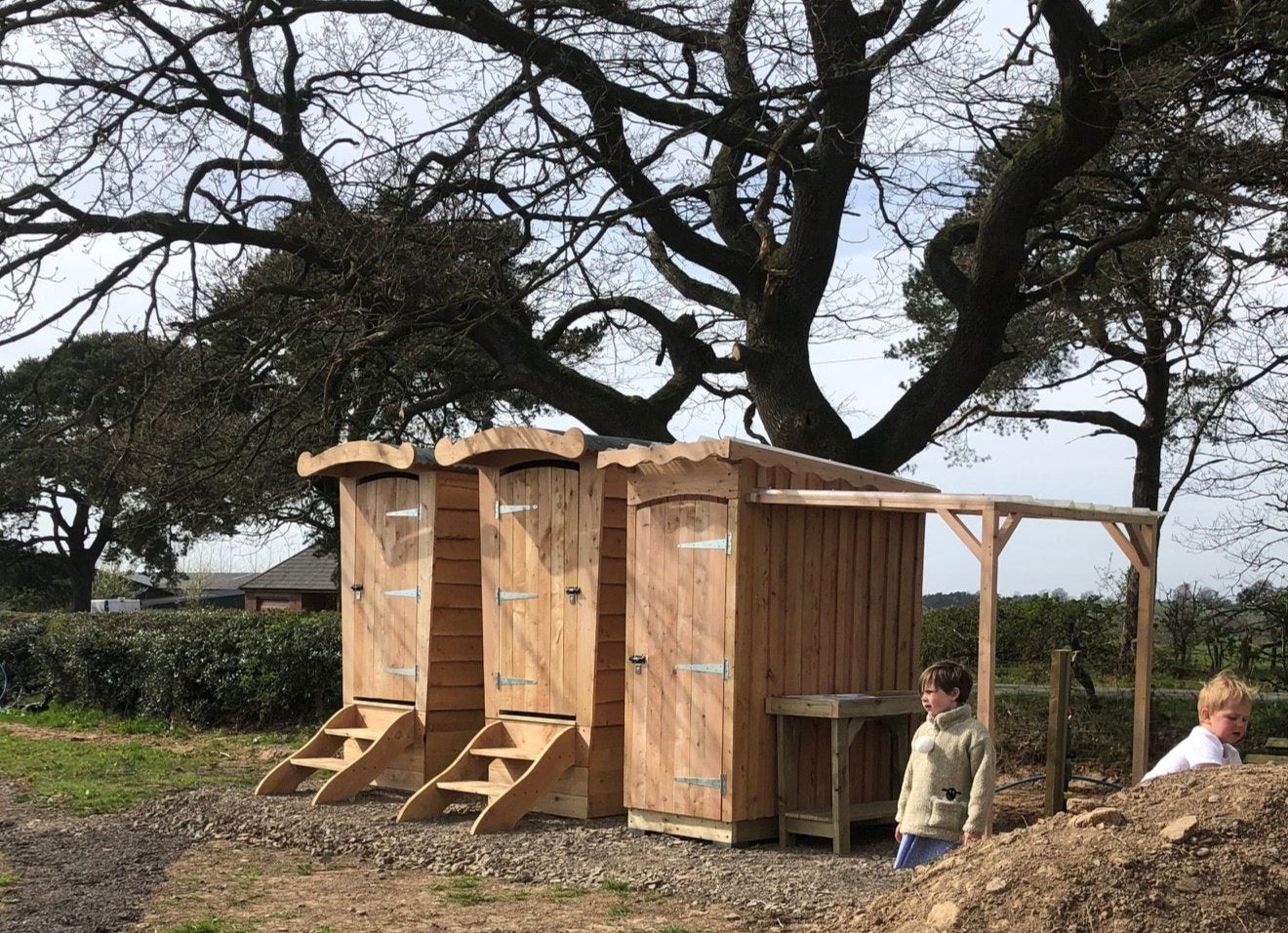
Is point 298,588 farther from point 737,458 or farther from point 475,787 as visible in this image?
point 737,458

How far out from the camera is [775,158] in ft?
36.6

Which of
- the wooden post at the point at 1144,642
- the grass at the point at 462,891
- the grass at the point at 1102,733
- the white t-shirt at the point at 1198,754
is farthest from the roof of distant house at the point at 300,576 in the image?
the white t-shirt at the point at 1198,754

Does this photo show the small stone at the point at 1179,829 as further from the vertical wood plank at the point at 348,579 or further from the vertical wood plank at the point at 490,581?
the vertical wood plank at the point at 348,579

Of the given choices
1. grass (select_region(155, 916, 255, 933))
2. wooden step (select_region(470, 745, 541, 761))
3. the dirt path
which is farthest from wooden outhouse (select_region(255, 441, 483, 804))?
grass (select_region(155, 916, 255, 933))

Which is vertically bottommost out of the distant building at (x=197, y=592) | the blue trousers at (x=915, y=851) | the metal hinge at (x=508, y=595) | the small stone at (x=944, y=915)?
the distant building at (x=197, y=592)

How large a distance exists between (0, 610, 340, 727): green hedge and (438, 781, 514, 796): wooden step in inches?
264

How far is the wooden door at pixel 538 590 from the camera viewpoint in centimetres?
995

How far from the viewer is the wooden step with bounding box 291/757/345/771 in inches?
425

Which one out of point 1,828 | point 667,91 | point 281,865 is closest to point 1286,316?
point 667,91

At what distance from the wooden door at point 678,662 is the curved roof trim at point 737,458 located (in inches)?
12.7

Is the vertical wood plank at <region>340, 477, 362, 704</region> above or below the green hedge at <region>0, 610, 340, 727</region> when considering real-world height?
above

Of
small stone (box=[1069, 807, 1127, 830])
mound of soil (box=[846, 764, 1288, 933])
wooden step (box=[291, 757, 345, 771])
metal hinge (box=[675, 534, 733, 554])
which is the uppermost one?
metal hinge (box=[675, 534, 733, 554])

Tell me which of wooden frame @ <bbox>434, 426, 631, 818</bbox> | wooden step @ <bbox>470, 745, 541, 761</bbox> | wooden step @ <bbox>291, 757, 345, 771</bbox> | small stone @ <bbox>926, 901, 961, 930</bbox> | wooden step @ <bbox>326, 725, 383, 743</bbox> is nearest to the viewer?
small stone @ <bbox>926, 901, 961, 930</bbox>

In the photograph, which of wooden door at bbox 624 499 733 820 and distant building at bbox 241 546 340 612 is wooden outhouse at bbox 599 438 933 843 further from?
distant building at bbox 241 546 340 612
